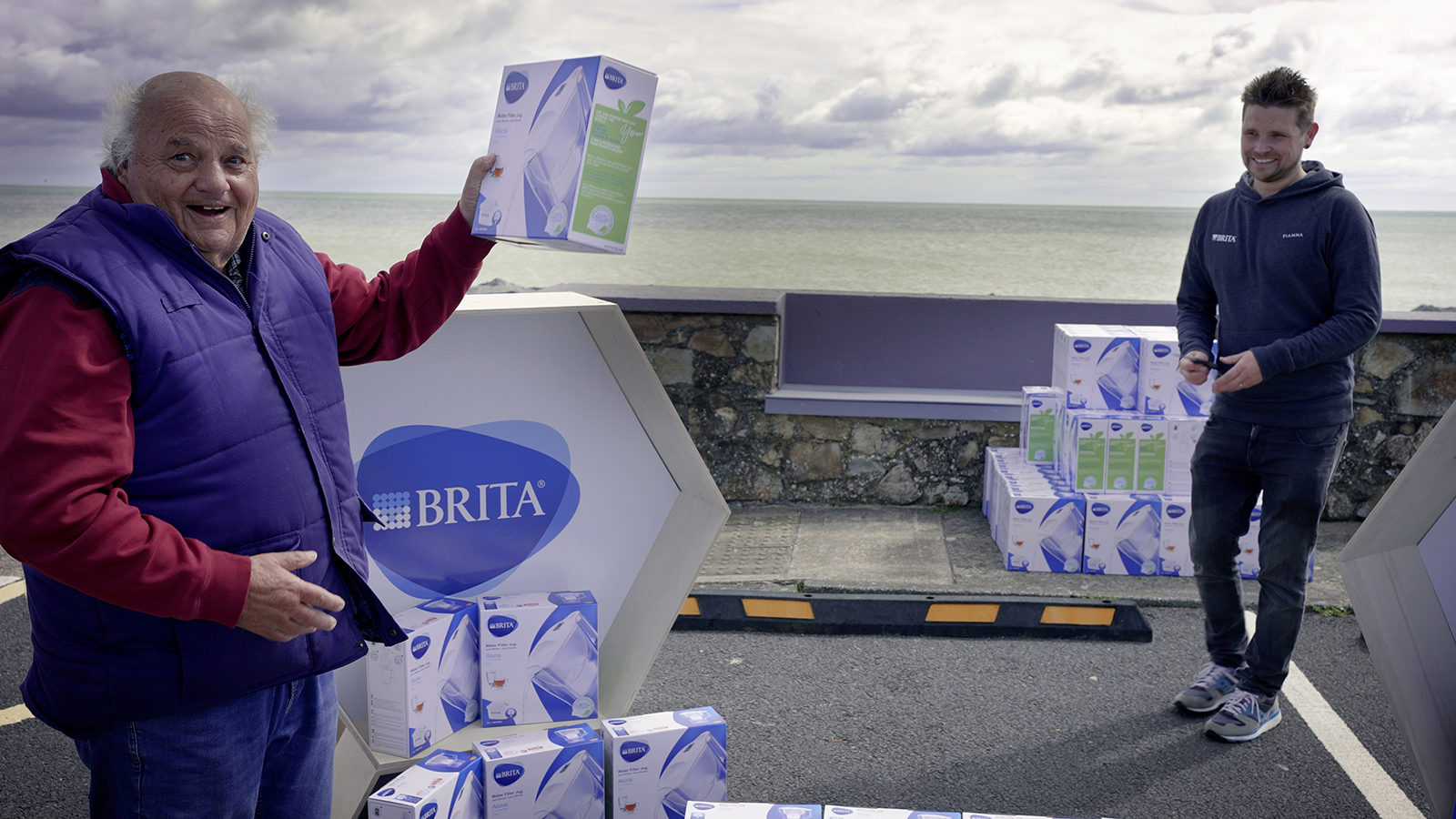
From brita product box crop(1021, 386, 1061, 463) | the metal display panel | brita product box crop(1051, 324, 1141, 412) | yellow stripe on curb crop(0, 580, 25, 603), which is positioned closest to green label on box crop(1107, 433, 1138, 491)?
brita product box crop(1051, 324, 1141, 412)

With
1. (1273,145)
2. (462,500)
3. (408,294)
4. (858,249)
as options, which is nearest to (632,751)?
(462,500)

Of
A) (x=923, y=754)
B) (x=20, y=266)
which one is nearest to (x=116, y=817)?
(x=20, y=266)

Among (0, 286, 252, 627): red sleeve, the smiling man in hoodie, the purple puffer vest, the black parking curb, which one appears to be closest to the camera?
(0, 286, 252, 627): red sleeve

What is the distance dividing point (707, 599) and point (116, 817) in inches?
110

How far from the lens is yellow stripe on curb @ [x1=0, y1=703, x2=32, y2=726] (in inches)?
129

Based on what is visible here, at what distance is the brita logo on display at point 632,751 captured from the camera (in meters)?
2.47

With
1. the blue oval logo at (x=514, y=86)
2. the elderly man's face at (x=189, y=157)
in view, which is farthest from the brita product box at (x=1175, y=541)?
the elderly man's face at (x=189, y=157)

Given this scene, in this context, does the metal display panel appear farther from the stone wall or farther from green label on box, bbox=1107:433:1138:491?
the stone wall

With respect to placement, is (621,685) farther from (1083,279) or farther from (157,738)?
(1083,279)

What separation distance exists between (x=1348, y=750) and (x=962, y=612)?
4.64 feet

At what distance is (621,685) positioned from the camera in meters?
2.84

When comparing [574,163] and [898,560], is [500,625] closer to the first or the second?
[574,163]

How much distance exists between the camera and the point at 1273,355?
2.81 meters

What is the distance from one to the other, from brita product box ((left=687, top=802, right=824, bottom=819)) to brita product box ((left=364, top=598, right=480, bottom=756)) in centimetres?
93
